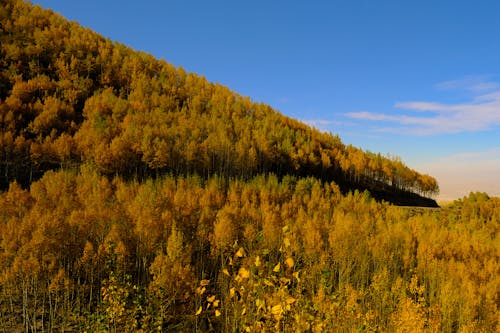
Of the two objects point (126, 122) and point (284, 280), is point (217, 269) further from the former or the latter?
point (126, 122)

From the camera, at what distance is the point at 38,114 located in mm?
48781

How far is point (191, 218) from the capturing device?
25.6 metres

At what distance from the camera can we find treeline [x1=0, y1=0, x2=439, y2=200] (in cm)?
4403

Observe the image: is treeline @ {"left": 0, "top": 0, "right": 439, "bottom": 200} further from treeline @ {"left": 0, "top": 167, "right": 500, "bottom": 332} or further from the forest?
treeline @ {"left": 0, "top": 167, "right": 500, "bottom": 332}

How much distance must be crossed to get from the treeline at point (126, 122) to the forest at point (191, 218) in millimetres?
352

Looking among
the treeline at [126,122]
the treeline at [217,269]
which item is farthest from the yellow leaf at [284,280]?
the treeline at [126,122]

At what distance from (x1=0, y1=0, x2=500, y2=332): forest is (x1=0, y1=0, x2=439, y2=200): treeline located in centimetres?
35

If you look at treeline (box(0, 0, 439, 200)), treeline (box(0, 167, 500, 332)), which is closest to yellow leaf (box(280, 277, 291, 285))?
treeline (box(0, 167, 500, 332))

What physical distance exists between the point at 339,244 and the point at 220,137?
132ft

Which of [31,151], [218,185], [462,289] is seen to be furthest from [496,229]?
[31,151]

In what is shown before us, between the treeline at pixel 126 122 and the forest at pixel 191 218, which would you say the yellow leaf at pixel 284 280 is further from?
the treeline at pixel 126 122

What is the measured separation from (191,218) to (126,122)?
34.4 metres

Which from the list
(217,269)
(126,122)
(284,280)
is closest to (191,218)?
(217,269)

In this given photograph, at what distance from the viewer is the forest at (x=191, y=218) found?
8953 millimetres
